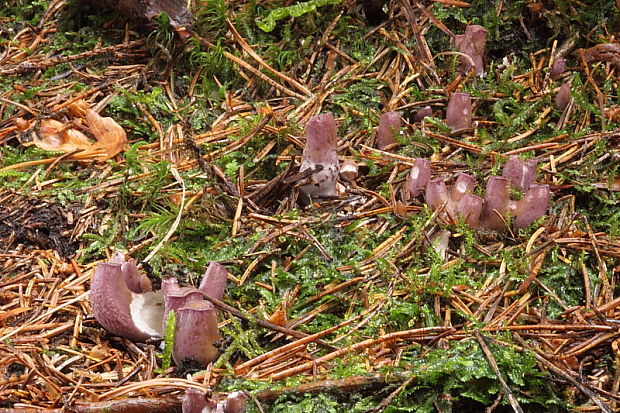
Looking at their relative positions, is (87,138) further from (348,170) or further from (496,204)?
(496,204)

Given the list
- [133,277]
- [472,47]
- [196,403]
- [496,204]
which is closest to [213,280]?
[133,277]

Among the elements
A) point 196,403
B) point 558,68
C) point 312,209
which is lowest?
point 312,209

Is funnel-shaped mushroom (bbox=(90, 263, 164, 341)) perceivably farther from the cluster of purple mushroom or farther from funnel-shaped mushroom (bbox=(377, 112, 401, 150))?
funnel-shaped mushroom (bbox=(377, 112, 401, 150))

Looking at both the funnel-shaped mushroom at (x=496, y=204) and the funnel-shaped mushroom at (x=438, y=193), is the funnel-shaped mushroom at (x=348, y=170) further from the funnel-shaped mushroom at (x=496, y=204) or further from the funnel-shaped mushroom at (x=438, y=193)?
the funnel-shaped mushroom at (x=496, y=204)

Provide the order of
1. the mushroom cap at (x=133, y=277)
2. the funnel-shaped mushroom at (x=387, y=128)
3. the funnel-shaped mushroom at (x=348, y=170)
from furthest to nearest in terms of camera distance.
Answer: the funnel-shaped mushroom at (x=387, y=128)
the funnel-shaped mushroom at (x=348, y=170)
the mushroom cap at (x=133, y=277)

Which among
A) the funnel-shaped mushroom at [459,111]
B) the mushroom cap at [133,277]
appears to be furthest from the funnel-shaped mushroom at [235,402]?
the funnel-shaped mushroom at [459,111]

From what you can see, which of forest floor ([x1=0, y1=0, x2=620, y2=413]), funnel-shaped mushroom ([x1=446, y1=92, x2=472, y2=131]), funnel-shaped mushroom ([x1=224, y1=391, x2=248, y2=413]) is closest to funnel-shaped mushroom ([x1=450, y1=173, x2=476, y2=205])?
forest floor ([x1=0, y1=0, x2=620, y2=413])
